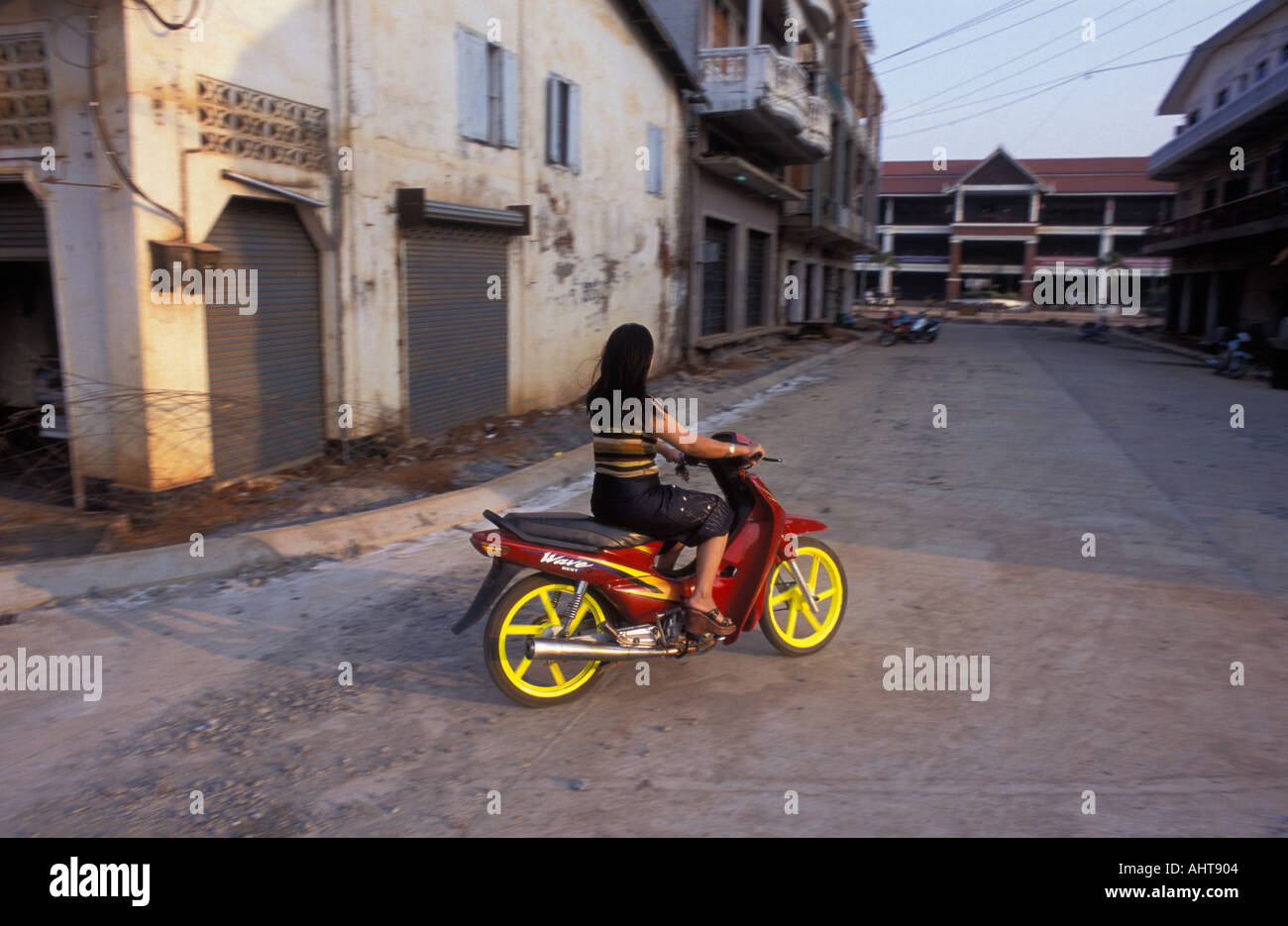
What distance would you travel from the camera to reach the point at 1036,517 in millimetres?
7539

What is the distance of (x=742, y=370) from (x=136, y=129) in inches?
553

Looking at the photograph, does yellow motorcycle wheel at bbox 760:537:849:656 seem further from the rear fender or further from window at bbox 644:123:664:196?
window at bbox 644:123:664:196

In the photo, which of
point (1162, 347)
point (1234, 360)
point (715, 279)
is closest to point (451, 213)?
point (715, 279)

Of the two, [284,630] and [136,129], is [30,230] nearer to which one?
[136,129]

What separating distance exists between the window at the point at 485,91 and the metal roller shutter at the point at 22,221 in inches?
180

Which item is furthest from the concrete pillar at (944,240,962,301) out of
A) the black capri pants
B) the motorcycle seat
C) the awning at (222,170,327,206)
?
the motorcycle seat

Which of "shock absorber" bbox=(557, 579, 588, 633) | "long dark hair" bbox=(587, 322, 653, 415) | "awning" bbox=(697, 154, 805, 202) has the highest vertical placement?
"awning" bbox=(697, 154, 805, 202)

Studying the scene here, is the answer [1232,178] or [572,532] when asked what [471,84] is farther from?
[1232,178]

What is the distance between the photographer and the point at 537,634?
423cm

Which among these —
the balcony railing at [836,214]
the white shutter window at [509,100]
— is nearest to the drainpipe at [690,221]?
the white shutter window at [509,100]

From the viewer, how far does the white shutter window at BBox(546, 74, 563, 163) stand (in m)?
12.5

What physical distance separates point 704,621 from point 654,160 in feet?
45.1

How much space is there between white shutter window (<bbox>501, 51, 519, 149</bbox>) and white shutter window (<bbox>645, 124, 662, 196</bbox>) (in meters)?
4.89

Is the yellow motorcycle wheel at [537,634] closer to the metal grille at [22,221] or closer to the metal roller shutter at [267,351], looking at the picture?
the metal roller shutter at [267,351]
